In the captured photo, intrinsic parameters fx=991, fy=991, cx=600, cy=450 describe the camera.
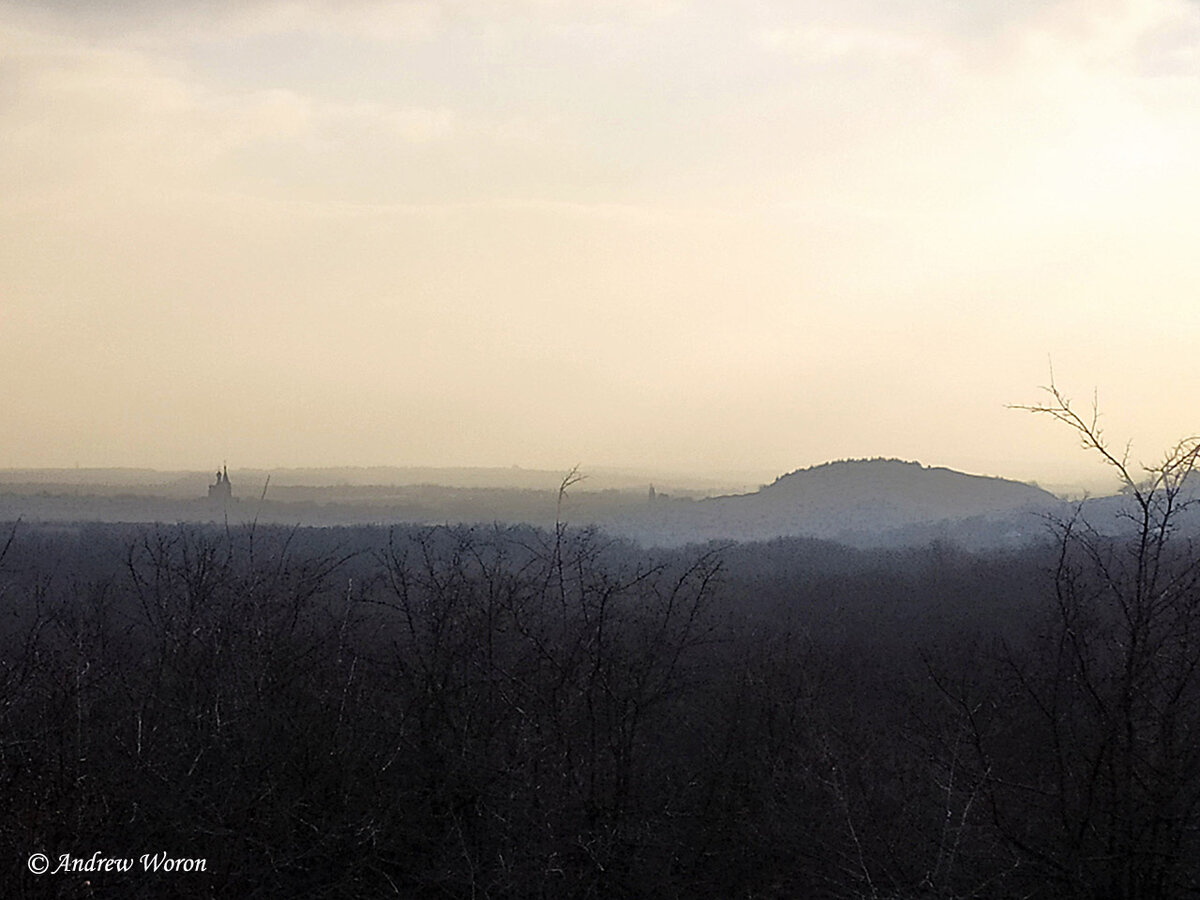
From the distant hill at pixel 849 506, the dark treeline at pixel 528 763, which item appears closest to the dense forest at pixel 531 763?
the dark treeline at pixel 528 763

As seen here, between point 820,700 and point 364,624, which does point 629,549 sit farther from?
point 364,624

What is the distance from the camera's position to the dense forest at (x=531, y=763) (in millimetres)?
8266

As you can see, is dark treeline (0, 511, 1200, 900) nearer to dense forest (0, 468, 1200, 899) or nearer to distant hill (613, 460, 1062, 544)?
dense forest (0, 468, 1200, 899)

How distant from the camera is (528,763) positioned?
10.5 m

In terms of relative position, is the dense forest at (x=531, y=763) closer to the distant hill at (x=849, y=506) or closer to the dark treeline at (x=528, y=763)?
the dark treeline at (x=528, y=763)

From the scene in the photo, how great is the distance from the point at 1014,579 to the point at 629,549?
17.1 meters

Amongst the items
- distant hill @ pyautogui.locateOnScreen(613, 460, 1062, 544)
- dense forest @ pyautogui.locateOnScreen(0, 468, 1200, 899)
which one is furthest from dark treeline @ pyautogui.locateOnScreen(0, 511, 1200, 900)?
distant hill @ pyautogui.locateOnScreen(613, 460, 1062, 544)

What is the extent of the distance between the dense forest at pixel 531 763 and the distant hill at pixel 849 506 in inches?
2502

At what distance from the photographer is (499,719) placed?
37.1ft

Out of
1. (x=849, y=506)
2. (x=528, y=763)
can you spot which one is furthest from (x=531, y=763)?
(x=849, y=506)

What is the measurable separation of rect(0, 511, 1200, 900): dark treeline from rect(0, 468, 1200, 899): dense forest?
0.04 meters

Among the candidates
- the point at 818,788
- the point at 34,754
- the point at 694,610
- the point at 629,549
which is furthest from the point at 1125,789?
the point at 629,549

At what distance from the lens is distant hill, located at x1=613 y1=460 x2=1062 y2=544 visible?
8062 cm

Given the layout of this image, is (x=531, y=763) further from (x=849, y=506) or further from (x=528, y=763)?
(x=849, y=506)
